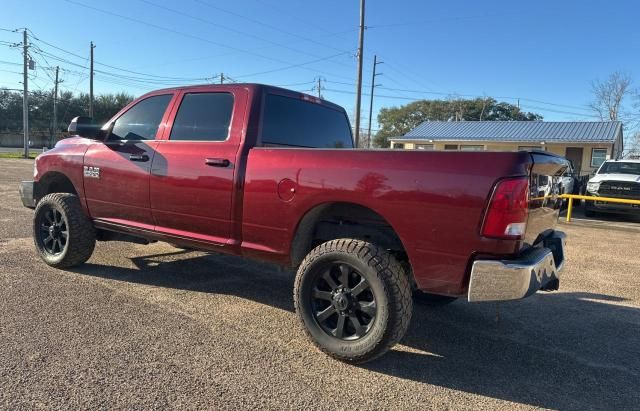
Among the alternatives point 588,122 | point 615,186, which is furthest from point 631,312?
point 588,122

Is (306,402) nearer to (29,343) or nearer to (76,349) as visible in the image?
(76,349)

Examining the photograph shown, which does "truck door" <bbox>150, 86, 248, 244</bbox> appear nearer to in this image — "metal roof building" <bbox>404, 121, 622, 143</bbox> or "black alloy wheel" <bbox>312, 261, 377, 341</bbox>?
"black alloy wheel" <bbox>312, 261, 377, 341</bbox>

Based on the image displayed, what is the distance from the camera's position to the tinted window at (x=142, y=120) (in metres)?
4.75

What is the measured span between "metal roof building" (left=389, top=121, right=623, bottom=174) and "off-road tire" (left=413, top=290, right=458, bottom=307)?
2534cm

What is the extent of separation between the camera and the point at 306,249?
12.7 feet

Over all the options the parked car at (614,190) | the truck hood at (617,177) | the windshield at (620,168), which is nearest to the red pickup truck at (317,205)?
the parked car at (614,190)

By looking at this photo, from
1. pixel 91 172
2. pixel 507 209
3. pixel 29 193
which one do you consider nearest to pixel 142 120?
pixel 91 172

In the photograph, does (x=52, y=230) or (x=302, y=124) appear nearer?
(x=302, y=124)

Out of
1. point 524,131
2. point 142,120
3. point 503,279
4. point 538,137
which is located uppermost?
point 524,131

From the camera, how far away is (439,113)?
7006 cm

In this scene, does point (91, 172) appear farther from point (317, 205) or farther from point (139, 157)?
point (317, 205)

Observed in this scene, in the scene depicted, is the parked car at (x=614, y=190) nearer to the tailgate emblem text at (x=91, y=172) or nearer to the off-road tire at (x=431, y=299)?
the off-road tire at (x=431, y=299)

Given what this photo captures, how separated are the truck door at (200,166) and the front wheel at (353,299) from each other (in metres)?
0.95

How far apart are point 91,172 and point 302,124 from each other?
229cm
